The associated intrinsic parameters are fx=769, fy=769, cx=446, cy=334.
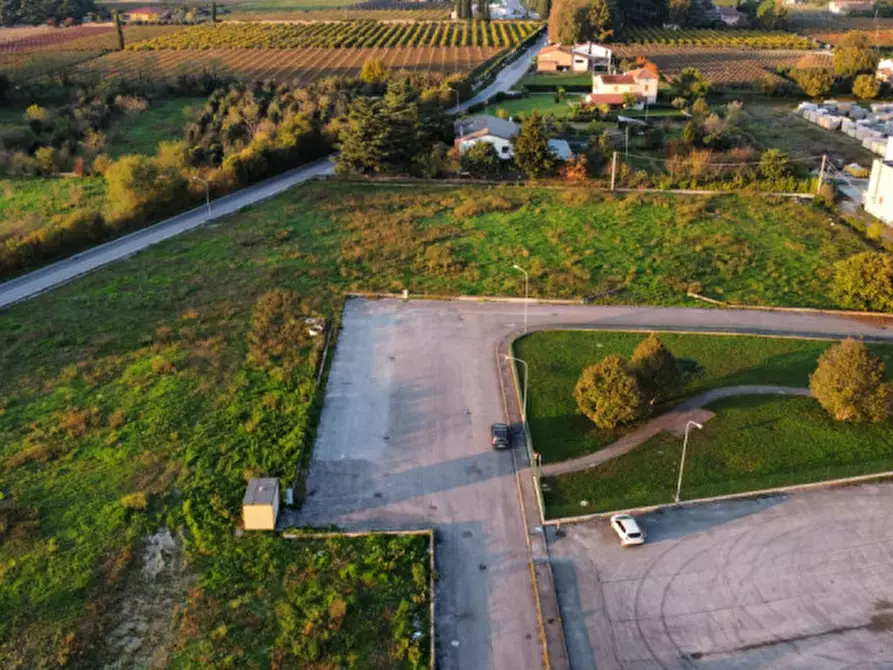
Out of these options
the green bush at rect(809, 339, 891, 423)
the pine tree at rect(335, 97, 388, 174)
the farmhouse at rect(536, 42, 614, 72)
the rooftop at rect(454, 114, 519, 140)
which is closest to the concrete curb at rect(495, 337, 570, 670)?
the green bush at rect(809, 339, 891, 423)

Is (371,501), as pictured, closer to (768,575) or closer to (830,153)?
(768,575)

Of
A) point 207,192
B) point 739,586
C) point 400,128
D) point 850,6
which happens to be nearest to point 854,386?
point 739,586

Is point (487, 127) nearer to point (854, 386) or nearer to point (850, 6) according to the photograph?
point (854, 386)

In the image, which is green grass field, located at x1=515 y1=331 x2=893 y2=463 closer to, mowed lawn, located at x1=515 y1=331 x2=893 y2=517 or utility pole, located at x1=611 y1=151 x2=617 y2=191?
mowed lawn, located at x1=515 y1=331 x2=893 y2=517

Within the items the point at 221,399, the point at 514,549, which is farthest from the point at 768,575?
the point at 221,399

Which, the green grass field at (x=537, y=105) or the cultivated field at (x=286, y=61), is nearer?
the green grass field at (x=537, y=105)

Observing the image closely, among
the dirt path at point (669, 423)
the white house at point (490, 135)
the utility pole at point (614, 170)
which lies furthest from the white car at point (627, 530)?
the white house at point (490, 135)

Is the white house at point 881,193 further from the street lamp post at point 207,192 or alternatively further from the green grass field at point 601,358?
the street lamp post at point 207,192
